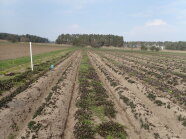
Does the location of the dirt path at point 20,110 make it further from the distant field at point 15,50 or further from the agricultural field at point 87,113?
the distant field at point 15,50

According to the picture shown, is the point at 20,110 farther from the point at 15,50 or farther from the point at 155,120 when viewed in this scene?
the point at 15,50

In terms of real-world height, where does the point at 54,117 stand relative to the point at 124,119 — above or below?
above

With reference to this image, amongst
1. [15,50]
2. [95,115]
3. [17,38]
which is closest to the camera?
[95,115]

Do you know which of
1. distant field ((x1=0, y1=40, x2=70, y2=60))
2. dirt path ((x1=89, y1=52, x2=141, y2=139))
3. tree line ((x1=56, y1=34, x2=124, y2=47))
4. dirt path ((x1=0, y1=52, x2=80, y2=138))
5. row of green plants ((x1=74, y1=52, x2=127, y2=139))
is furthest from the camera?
tree line ((x1=56, y1=34, x2=124, y2=47))

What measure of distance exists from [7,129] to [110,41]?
139 meters

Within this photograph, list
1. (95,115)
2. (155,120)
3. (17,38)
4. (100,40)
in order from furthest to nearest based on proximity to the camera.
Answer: (100,40)
(17,38)
(95,115)
(155,120)

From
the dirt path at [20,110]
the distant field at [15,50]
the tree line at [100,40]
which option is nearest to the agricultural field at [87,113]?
the dirt path at [20,110]

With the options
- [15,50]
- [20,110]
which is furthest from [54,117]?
[15,50]

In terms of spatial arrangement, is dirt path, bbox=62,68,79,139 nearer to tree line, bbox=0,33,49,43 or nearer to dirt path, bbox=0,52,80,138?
dirt path, bbox=0,52,80,138

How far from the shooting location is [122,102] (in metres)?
10.8

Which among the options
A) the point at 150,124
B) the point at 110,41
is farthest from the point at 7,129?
the point at 110,41

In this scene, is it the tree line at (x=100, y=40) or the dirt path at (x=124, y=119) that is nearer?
the dirt path at (x=124, y=119)

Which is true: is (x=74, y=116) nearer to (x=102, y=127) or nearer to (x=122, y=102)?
(x=102, y=127)

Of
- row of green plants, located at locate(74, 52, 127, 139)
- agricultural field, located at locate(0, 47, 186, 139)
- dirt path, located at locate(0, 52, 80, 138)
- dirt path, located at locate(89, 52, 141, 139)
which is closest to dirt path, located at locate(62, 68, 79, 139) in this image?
agricultural field, located at locate(0, 47, 186, 139)
